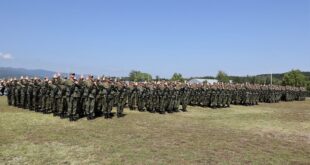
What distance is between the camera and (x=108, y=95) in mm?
20016

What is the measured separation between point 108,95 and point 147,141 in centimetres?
646

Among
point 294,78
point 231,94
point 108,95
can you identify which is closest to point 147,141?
point 108,95

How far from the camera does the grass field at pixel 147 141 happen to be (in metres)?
11.4

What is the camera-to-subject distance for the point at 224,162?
11258 mm

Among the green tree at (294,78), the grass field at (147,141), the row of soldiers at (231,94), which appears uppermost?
the green tree at (294,78)

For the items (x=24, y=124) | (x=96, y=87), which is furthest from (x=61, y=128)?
(x=96, y=87)

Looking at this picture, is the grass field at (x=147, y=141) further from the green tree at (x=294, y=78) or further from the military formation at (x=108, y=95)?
the green tree at (x=294, y=78)

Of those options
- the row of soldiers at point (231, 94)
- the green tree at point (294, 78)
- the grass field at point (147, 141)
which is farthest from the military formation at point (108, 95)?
the green tree at point (294, 78)

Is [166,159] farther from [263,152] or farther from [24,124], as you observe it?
[24,124]

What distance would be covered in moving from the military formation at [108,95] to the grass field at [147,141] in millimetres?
807

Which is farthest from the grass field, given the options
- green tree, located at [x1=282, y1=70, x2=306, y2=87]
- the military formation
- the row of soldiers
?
green tree, located at [x1=282, y1=70, x2=306, y2=87]

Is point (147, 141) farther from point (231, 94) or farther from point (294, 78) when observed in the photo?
point (294, 78)

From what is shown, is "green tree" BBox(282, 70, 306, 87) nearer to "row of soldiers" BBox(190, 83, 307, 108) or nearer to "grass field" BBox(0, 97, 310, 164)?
"row of soldiers" BBox(190, 83, 307, 108)

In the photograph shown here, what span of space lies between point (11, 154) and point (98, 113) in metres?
9.19
